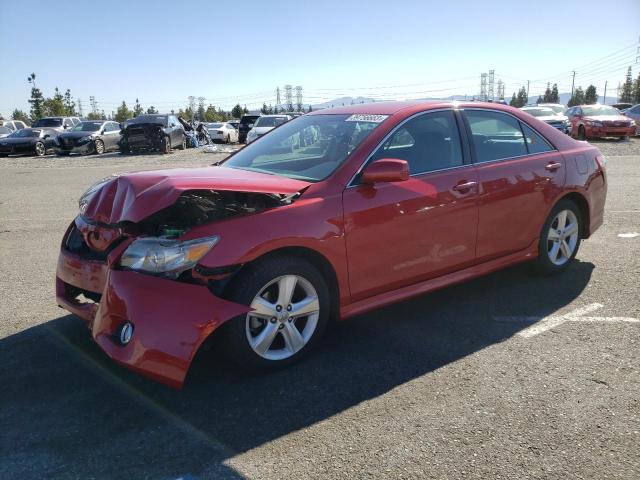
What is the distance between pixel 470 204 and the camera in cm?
409

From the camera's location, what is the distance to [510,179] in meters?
4.39

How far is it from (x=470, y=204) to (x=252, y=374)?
2.08 m

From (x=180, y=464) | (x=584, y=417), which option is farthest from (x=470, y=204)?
(x=180, y=464)

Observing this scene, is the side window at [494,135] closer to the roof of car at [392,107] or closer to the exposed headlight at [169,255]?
the roof of car at [392,107]

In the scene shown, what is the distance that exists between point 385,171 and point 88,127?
2370 cm

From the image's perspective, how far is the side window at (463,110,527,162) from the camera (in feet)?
14.3

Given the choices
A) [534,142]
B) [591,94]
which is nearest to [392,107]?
[534,142]

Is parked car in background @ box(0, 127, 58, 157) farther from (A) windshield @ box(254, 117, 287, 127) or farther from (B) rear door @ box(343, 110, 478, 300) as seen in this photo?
(B) rear door @ box(343, 110, 478, 300)

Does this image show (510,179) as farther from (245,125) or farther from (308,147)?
(245,125)

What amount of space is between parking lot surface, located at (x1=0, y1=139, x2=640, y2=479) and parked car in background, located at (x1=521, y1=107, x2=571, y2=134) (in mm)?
20481

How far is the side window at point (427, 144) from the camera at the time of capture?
12.7ft

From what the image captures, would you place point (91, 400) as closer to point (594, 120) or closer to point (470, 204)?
point (470, 204)

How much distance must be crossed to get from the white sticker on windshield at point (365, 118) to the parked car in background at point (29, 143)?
76.1 ft

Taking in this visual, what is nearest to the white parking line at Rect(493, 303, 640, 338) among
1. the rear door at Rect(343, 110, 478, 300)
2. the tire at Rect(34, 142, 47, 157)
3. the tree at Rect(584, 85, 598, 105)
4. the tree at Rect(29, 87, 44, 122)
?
the rear door at Rect(343, 110, 478, 300)
